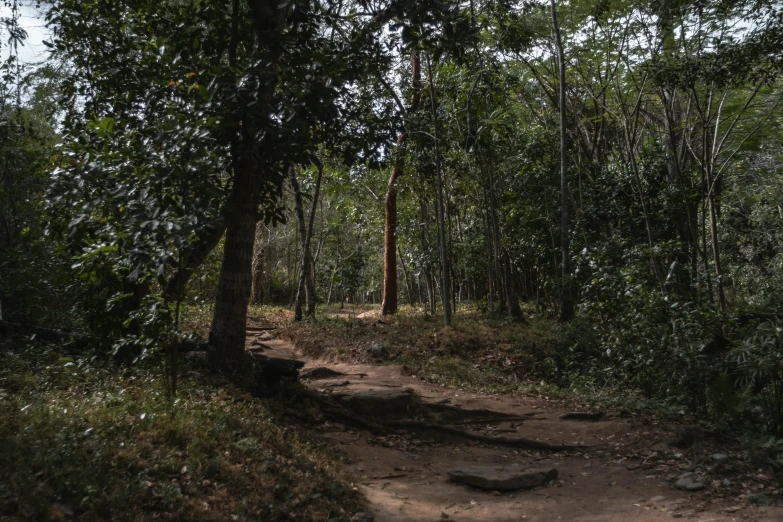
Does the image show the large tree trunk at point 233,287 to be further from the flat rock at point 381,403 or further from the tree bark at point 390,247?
the tree bark at point 390,247

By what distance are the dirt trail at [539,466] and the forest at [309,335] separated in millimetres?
39

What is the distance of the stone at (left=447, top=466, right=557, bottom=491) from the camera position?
6.18 metres

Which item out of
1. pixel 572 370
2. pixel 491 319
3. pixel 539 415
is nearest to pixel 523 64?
pixel 491 319

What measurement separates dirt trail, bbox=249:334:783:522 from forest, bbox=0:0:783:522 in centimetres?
4

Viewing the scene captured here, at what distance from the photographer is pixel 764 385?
7.48m

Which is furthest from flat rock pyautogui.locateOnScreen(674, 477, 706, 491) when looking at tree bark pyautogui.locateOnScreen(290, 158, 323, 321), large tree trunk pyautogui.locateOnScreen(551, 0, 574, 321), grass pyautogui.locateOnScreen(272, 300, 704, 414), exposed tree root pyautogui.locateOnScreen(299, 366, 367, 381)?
tree bark pyautogui.locateOnScreen(290, 158, 323, 321)

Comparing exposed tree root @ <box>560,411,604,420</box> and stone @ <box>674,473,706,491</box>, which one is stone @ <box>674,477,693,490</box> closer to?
stone @ <box>674,473,706,491</box>

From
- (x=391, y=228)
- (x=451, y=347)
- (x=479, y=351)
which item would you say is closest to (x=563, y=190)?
(x=479, y=351)

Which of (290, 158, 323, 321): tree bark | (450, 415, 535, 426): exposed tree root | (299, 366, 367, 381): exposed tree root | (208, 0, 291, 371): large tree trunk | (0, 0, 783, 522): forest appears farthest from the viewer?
(290, 158, 323, 321): tree bark

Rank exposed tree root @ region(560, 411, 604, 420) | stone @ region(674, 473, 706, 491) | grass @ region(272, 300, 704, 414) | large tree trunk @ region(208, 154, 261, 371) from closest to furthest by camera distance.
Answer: stone @ region(674, 473, 706, 491) → large tree trunk @ region(208, 154, 261, 371) → exposed tree root @ region(560, 411, 604, 420) → grass @ region(272, 300, 704, 414)

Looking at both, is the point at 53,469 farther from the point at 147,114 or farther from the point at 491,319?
the point at 491,319

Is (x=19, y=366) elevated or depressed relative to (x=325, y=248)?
depressed

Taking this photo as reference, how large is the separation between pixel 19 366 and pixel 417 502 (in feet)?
16.1

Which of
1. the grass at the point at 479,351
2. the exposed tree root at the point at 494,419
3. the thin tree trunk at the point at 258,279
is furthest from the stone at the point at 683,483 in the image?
the thin tree trunk at the point at 258,279
